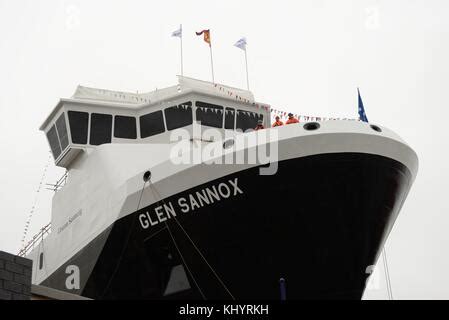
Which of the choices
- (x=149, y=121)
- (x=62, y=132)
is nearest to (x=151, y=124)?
(x=149, y=121)

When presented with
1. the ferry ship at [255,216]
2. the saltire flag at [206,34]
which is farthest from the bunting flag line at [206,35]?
the ferry ship at [255,216]

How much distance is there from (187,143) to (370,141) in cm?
580

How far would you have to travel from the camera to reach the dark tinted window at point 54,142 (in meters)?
23.5

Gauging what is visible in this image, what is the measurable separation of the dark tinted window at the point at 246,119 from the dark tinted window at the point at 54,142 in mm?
5667

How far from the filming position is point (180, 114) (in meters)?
22.2

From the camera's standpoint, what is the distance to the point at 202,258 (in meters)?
18.2

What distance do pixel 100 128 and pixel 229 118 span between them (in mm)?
3895

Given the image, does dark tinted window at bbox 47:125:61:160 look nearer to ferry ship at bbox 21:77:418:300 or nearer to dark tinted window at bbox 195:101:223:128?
ferry ship at bbox 21:77:418:300

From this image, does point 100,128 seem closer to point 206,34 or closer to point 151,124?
point 151,124

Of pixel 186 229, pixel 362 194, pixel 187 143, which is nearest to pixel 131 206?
pixel 186 229

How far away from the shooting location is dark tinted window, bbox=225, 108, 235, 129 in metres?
22.7

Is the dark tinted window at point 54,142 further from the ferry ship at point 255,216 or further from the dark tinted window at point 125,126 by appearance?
the ferry ship at point 255,216

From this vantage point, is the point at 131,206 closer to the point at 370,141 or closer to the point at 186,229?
the point at 186,229

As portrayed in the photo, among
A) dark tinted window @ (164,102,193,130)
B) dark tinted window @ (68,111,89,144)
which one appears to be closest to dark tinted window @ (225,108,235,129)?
dark tinted window @ (164,102,193,130)
